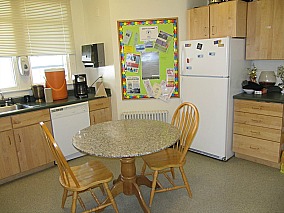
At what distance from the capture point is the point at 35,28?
361 centimetres

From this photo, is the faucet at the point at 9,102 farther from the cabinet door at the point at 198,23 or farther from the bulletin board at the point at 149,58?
the cabinet door at the point at 198,23

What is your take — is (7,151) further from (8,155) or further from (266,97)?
(266,97)

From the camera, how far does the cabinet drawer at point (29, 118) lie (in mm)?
2951

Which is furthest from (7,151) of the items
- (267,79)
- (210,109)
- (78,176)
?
(267,79)

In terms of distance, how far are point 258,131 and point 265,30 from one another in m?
1.25

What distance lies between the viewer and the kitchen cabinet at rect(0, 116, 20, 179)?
287cm

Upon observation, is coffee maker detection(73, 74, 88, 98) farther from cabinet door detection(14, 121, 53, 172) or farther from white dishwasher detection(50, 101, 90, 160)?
cabinet door detection(14, 121, 53, 172)

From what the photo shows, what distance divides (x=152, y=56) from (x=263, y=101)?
1590mm

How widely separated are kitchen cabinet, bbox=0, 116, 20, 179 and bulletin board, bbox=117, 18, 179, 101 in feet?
5.20

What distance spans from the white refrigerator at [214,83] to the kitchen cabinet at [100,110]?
46.6 inches

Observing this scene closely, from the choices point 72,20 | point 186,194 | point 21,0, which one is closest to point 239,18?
point 186,194

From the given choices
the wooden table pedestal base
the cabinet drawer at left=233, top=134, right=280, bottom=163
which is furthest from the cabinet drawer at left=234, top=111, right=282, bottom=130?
the wooden table pedestal base

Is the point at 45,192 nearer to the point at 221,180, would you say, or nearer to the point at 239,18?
the point at 221,180

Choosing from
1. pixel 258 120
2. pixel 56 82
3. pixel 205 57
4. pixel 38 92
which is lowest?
pixel 258 120
